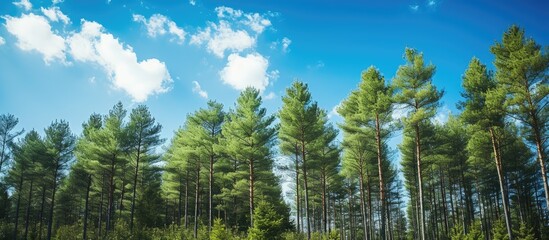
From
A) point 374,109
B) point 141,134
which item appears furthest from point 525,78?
point 141,134

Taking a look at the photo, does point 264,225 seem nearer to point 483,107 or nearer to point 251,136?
point 251,136

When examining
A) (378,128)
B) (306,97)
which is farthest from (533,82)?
(306,97)

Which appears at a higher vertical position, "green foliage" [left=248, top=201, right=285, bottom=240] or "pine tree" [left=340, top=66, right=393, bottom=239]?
"pine tree" [left=340, top=66, right=393, bottom=239]

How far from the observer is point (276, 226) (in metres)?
17.6

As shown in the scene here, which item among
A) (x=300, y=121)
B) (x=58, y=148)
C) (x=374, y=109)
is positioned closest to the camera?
(x=374, y=109)

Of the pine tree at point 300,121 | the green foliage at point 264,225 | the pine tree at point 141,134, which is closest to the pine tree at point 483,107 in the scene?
the pine tree at point 300,121

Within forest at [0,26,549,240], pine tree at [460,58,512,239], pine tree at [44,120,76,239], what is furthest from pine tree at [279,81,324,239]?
pine tree at [44,120,76,239]

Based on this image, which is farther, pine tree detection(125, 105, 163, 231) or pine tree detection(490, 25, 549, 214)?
pine tree detection(125, 105, 163, 231)

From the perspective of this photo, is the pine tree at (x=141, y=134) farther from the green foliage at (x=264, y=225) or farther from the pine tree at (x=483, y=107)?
the pine tree at (x=483, y=107)

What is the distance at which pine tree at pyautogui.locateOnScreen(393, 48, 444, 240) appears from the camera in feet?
60.5

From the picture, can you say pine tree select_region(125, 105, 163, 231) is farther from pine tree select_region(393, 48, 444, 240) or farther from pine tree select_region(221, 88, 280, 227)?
pine tree select_region(393, 48, 444, 240)

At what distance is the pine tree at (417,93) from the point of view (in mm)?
18453

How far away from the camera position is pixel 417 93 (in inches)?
736

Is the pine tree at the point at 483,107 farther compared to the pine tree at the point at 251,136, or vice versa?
the pine tree at the point at 251,136
